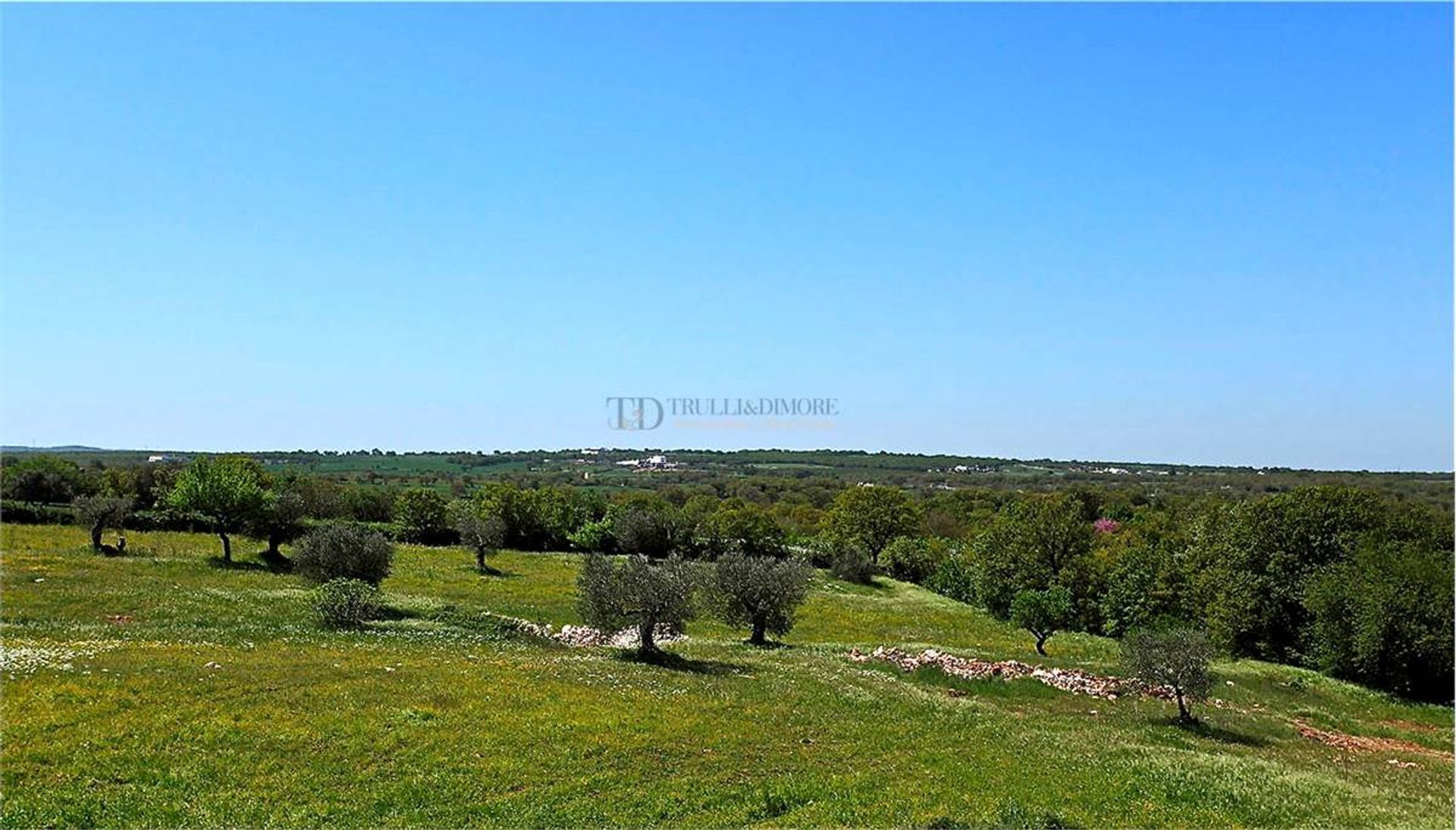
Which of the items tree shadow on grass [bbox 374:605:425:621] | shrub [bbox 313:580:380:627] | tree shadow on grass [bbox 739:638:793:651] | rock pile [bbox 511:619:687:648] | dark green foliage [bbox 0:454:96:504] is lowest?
tree shadow on grass [bbox 739:638:793:651]

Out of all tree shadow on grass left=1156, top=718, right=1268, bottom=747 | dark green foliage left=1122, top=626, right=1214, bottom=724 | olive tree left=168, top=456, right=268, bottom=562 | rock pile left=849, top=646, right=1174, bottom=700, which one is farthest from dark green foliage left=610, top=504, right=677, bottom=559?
tree shadow on grass left=1156, top=718, right=1268, bottom=747

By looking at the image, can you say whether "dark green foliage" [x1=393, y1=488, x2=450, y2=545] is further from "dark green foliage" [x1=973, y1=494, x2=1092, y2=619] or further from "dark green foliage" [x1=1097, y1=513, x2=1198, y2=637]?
"dark green foliage" [x1=1097, y1=513, x2=1198, y2=637]

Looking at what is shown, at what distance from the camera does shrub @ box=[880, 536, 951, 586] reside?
331ft

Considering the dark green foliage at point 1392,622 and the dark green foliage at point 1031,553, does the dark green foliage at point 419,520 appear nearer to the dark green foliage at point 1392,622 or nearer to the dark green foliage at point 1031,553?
the dark green foliage at point 1031,553

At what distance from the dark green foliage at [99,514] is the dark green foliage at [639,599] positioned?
48.8 m

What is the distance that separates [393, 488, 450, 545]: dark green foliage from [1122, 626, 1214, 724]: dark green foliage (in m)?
84.6

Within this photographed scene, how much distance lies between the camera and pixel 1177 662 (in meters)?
30.2

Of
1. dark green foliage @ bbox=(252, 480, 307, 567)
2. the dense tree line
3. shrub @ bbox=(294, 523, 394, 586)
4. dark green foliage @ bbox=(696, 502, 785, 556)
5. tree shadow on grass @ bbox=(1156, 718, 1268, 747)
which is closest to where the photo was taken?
tree shadow on grass @ bbox=(1156, 718, 1268, 747)

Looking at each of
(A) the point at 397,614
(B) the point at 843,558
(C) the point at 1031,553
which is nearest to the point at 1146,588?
(C) the point at 1031,553

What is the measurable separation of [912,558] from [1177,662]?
7218cm

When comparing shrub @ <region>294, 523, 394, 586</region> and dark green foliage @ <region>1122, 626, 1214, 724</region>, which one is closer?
dark green foliage @ <region>1122, 626, 1214, 724</region>

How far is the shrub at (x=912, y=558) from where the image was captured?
100812mm

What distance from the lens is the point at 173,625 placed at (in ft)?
128

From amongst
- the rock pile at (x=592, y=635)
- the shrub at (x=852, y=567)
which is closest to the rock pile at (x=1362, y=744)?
the rock pile at (x=592, y=635)
